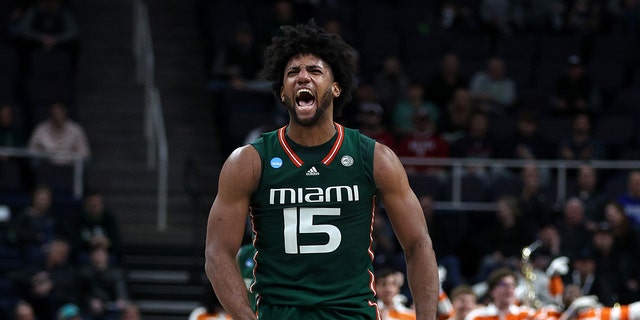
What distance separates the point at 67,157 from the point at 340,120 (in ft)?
9.55

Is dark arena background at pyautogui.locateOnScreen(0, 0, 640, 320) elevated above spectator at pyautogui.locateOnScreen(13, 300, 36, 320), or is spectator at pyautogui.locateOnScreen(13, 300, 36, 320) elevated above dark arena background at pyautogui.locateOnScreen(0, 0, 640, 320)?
dark arena background at pyautogui.locateOnScreen(0, 0, 640, 320)

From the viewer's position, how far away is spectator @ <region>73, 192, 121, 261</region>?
12.2 meters

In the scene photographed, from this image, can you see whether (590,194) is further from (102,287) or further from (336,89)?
(336,89)

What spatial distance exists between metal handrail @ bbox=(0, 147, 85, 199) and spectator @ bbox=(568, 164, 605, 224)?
5.23 meters

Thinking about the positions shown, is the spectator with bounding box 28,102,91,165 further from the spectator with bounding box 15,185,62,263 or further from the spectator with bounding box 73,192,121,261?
the spectator with bounding box 15,185,62,263

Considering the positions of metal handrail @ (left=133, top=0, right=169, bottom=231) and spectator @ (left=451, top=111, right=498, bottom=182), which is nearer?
spectator @ (left=451, top=111, right=498, bottom=182)

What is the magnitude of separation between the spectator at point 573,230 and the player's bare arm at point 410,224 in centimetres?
726

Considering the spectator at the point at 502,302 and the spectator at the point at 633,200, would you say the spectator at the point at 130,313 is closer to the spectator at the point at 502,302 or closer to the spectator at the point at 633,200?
the spectator at the point at 502,302

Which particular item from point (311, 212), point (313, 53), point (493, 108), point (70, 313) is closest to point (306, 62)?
point (313, 53)

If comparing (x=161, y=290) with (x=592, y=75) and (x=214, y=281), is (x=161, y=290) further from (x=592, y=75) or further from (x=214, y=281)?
(x=214, y=281)

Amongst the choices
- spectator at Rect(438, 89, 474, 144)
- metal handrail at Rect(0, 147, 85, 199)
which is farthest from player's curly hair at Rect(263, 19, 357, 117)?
spectator at Rect(438, 89, 474, 144)

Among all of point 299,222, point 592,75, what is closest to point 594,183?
point 592,75

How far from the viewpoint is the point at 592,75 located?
1477 cm

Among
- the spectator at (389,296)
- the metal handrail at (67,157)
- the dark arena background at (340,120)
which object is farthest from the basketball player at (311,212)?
the metal handrail at (67,157)
